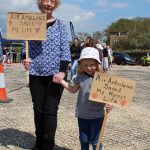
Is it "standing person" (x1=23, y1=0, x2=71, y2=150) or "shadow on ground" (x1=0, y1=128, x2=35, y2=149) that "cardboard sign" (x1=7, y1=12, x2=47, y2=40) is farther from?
"shadow on ground" (x1=0, y1=128, x2=35, y2=149)

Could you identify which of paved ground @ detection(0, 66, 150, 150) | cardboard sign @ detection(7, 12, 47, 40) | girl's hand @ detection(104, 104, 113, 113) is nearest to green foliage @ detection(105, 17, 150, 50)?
paved ground @ detection(0, 66, 150, 150)

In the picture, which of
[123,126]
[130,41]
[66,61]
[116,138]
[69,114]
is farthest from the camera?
[130,41]

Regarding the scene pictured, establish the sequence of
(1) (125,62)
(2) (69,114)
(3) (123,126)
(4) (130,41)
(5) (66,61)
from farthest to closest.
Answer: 1. (4) (130,41)
2. (1) (125,62)
3. (2) (69,114)
4. (3) (123,126)
5. (5) (66,61)

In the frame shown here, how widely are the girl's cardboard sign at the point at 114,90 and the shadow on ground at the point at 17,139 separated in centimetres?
160

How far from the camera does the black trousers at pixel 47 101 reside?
17.0 feet

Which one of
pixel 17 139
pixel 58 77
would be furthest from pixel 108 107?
pixel 17 139

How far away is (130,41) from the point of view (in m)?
73.1

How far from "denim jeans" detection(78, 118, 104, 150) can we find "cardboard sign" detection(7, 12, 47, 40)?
1.22 m

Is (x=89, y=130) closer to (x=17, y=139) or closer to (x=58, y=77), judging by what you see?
(x=58, y=77)

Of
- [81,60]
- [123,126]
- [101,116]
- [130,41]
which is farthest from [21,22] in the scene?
[130,41]

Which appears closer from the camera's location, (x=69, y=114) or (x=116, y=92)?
(x=116, y=92)

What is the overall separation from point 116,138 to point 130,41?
67538 millimetres

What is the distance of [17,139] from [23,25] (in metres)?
1.76

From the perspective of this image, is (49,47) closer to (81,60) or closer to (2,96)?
(81,60)
